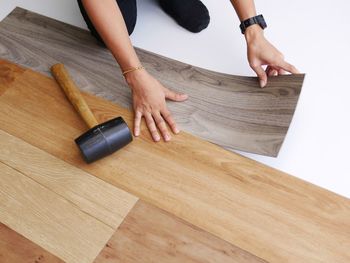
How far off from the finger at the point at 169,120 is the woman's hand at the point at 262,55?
36 cm

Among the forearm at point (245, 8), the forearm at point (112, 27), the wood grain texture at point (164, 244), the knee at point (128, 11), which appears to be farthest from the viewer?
the knee at point (128, 11)

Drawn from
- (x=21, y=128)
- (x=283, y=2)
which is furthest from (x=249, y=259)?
(x=283, y=2)

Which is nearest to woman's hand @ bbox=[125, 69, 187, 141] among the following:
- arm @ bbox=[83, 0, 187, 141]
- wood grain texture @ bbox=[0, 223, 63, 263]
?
arm @ bbox=[83, 0, 187, 141]

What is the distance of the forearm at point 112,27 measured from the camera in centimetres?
121

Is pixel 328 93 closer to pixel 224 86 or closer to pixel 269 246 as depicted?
pixel 224 86

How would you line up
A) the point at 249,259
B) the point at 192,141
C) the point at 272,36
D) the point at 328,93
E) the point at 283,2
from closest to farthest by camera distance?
the point at 249,259, the point at 192,141, the point at 328,93, the point at 272,36, the point at 283,2

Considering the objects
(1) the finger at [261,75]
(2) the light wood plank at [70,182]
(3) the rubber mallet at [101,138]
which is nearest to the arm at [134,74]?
(3) the rubber mallet at [101,138]

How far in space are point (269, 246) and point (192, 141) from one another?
0.44m

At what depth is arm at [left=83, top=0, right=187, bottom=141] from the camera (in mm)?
1218

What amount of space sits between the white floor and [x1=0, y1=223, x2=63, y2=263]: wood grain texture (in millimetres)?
752

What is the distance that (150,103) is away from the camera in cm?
127

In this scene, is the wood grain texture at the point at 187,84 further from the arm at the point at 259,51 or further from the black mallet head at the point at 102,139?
the black mallet head at the point at 102,139

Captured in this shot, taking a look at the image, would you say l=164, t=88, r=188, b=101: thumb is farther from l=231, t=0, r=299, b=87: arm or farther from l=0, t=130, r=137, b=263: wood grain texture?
l=0, t=130, r=137, b=263: wood grain texture

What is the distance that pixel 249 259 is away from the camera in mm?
1068
